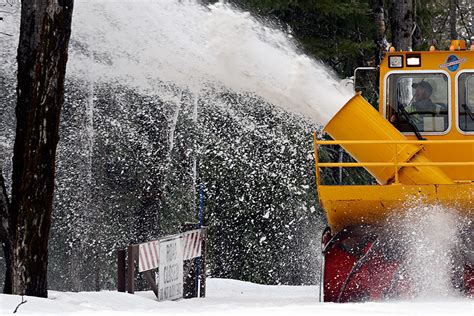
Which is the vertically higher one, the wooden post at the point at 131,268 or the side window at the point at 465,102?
the side window at the point at 465,102

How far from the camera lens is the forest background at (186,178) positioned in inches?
776

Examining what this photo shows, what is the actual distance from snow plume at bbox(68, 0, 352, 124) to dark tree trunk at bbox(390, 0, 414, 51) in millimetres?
3243

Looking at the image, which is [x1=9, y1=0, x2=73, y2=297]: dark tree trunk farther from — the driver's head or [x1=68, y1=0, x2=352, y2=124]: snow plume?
[x1=68, y1=0, x2=352, y2=124]: snow plume

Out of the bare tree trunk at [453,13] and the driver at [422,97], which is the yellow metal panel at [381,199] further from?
the bare tree trunk at [453,13]

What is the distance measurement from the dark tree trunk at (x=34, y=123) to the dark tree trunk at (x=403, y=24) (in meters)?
9.83

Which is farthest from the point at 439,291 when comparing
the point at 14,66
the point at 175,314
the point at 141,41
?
the point at 14,66

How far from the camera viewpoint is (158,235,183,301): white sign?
1121cm

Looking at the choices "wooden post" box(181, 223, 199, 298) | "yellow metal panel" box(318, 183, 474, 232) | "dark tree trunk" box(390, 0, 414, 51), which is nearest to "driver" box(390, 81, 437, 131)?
"yellow metal panel" box(318, 183, 474, 232)

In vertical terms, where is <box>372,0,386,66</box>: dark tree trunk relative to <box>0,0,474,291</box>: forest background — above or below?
above

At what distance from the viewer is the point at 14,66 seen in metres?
A: 16.6

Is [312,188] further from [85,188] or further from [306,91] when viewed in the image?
[306,91]

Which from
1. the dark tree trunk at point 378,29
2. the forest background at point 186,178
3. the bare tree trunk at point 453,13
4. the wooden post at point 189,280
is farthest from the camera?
the bare tree trunk at point 453,13

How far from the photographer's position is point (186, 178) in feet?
66.0

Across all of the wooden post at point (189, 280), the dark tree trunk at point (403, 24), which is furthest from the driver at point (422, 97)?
the dark tree trunk at point (403, 24)
